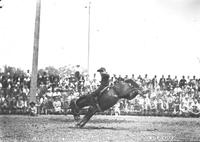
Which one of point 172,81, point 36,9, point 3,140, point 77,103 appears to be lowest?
point 3,140

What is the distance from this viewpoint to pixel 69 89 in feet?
96.0

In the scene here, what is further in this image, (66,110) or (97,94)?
(66,110)

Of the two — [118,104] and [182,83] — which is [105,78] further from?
[118,104]

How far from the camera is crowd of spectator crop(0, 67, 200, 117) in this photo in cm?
2712

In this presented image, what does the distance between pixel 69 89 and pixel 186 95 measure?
8.47 meters

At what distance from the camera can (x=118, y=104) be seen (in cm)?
2866

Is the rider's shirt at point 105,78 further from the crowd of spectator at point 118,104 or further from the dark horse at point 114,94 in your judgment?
the crowd of spectator at point 118,104

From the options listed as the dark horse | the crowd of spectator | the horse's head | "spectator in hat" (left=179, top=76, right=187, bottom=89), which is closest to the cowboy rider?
the dark horse

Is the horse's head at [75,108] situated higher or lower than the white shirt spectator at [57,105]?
lower

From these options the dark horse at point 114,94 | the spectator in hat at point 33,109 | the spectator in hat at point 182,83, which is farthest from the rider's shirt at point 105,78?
the spectator in hat at point 182,83

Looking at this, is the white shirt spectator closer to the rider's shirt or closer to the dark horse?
the dark horse

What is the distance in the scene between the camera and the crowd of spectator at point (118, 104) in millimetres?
27125

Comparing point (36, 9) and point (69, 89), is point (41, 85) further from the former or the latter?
point (36, 9)

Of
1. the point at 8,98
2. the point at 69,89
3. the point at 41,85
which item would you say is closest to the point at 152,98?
the point at 69,89
